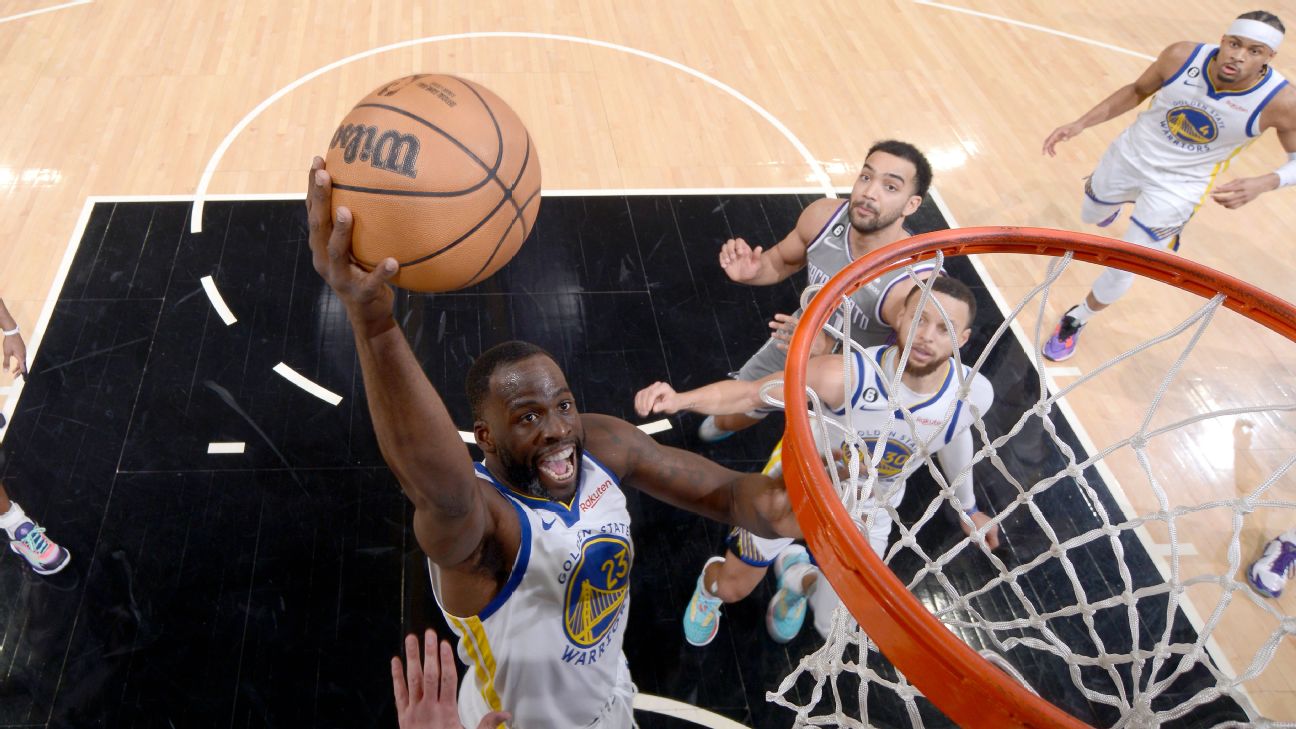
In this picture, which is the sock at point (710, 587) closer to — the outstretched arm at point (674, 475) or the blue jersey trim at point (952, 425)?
the outstretched arm at point (674, 475)

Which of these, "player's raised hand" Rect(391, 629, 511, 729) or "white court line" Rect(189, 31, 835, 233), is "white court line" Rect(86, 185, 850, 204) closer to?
"white court line" Rect(189, 31, 835, 233)

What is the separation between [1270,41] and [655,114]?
12.0 ft

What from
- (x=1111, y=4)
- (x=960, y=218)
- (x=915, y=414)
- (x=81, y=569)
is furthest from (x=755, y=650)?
(x=1111, y=4)

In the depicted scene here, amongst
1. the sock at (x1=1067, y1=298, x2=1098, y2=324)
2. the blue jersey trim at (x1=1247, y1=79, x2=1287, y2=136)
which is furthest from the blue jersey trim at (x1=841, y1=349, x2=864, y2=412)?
the blue jersey trim at (x1=1247, y1=79, x2=1287, y2=136)

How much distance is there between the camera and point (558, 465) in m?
2.45

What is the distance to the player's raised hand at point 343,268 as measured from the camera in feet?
5.80

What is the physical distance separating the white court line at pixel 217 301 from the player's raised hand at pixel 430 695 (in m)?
3.52

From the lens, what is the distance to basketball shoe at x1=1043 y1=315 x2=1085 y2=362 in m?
4.98

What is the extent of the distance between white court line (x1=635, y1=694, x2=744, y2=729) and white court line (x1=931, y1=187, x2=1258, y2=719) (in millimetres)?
1666

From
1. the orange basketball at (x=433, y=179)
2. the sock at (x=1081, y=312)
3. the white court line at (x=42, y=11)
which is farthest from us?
the white court line at (x=42, y=11)

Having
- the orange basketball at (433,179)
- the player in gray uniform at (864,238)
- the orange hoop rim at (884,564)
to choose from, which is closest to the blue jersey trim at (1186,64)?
the player in gray uniform at (864,238)

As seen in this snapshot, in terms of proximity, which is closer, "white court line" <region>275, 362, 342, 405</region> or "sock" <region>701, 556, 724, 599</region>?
"sock" <region>701, 556, 724, 599</region>

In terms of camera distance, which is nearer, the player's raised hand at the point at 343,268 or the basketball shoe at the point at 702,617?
the player's raised hand at the point at 343,268

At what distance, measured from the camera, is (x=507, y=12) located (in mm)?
7465
